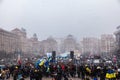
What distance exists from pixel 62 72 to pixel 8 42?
434ft

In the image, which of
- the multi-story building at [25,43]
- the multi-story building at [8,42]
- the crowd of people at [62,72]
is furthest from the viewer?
the multi-story building at [25,43]

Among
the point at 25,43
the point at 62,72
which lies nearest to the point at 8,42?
the point at 25,43

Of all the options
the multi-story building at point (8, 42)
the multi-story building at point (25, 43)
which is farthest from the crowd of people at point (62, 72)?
the multi-story building at point (25, 43)

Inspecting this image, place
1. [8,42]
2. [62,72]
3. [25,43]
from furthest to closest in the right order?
[25,43]
[8,42]
[62,72]

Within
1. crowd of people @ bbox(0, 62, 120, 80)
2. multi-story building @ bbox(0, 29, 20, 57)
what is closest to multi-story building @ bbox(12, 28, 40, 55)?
multi-story building @ bbox(0, 29, 20, 57)

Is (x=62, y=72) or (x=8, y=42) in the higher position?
(x=8, y=42)

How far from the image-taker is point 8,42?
509 feet

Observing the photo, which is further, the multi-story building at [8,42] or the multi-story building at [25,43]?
the multi-story building at [25,43]

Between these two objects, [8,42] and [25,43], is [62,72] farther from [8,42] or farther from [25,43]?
[25,43]

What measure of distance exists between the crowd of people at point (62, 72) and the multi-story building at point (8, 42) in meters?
104

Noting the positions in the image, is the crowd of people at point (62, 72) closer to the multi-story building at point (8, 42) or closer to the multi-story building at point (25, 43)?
the multi-story building at point (8, 42)

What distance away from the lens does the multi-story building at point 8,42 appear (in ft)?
470

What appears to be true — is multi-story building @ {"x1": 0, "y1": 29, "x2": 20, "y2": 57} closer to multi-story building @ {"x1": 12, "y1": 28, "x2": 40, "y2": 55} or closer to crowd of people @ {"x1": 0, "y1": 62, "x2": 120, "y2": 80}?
multi-story building @ {"x1": 12, "y1": 28, "x2": 40, "y2": 55}

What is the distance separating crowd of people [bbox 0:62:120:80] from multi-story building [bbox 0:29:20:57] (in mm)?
104159
